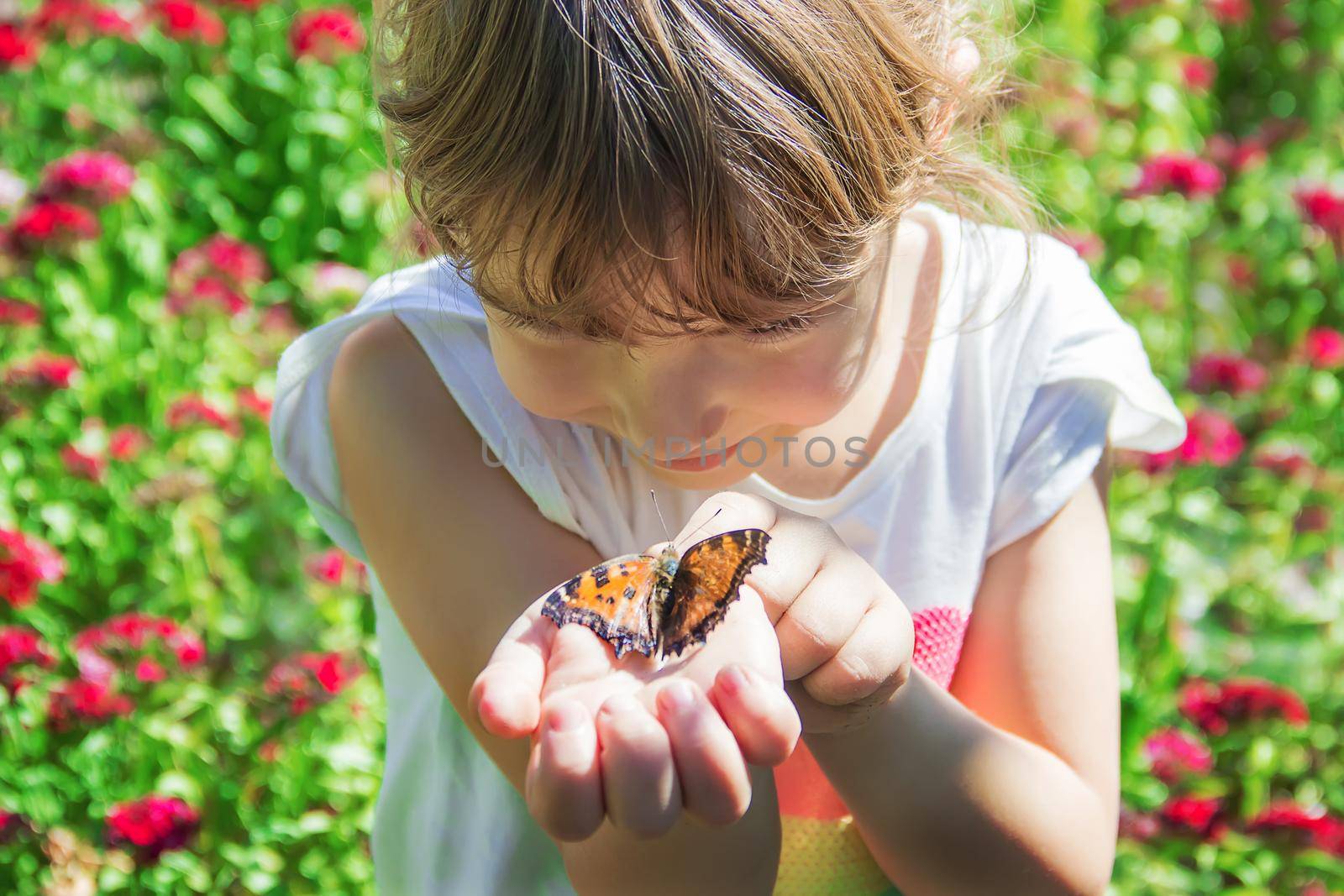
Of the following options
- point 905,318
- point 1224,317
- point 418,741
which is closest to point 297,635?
point 418,741

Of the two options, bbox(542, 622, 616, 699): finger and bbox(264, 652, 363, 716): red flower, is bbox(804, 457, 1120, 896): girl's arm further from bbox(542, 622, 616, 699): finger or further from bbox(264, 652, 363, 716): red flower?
bbox(264, 652, 363, 716): red flower

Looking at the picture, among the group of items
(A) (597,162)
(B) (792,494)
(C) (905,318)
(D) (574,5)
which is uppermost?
(D) (574,5)

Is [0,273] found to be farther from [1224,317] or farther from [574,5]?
[1224,317]

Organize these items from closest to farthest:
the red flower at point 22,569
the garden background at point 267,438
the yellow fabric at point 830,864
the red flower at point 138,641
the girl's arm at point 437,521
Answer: the girl's arm at point 437,521
the yellow fabric at point 830,864
the garden background at point 267,438
the red flower at point 138,641
the red flower at point 22,569

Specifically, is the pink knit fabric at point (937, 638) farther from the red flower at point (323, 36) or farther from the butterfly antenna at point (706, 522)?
the red flower at point (323, 36)

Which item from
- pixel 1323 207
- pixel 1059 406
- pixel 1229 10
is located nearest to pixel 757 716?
pixel 1059 406

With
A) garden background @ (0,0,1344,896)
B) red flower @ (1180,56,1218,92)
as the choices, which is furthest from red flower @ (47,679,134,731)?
red flower @ (1180,56,1218,92)

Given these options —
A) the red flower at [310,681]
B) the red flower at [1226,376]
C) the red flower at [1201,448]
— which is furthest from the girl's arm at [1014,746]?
the red flower at [1226,376]
